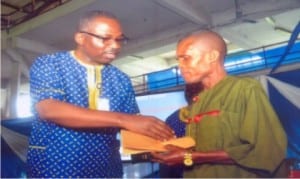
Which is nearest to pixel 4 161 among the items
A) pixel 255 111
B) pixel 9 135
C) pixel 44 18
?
pixel 9 135

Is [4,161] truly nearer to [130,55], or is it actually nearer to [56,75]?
[130,55]

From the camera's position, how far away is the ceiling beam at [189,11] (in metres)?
5.33

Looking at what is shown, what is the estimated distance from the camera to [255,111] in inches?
46.1

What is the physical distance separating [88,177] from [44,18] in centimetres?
549

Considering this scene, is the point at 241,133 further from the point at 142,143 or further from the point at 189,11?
the point at 189,11

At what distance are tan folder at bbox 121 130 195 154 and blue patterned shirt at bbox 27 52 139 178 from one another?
163 mm

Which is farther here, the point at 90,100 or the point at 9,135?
the point at 9,135

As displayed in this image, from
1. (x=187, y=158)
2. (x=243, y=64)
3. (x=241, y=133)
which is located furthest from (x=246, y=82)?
(x=243, y=64)

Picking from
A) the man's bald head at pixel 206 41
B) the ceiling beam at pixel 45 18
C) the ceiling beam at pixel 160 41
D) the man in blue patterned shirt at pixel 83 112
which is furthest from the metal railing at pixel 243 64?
the man in blue patterned shirt at pixel 83 112

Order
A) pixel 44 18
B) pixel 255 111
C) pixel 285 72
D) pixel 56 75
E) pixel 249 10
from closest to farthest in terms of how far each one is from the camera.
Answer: pixel 255 111
pixel 56 75
pixel 285 72
pixel 249 10
pixel 44 18

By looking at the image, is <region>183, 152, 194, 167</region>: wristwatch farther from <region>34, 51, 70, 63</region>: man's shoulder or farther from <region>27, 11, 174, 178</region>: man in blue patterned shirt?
<region>34, 51, 70, 63</region>: man's shoulder

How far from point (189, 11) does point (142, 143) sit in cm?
489

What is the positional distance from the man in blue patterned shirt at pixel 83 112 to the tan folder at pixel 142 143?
21 millimetres

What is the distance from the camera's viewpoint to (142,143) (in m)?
1.17
